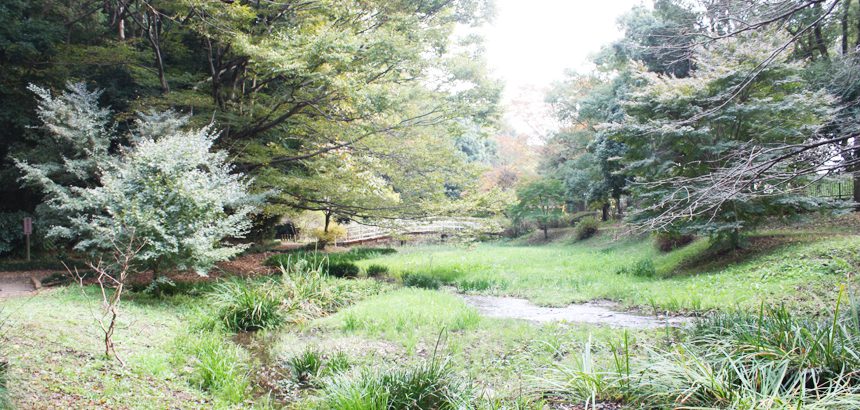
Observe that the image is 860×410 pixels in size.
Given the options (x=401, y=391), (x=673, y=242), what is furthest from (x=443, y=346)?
(x=673, y=242)

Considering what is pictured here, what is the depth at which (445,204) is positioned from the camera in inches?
464

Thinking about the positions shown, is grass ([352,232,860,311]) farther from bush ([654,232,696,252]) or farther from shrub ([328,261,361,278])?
shrub ([328,261,361,278])

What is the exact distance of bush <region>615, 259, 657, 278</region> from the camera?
1078cm

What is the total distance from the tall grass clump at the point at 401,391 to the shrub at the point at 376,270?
762 centimetres

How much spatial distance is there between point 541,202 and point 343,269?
14.3m

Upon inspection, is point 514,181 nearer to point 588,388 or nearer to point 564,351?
point 564,351

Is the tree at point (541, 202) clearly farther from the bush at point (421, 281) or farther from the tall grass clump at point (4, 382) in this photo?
the tall grass clump at point (4, 382)

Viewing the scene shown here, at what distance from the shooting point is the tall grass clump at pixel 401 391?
11.2 feet

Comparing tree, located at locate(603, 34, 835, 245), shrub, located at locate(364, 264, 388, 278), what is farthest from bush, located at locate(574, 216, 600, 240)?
shrub, located at locate(364, 264, 388, 278)

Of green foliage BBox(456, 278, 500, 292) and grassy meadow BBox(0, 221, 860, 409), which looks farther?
green foliage BBox(456, 278, 500, 292)

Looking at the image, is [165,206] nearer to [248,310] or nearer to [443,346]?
[248,310]

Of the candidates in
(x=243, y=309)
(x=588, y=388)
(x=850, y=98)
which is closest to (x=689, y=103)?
(x=850, y=98)

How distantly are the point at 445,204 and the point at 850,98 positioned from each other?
10.4 metres

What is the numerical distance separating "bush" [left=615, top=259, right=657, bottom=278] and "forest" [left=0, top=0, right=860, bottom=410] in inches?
3.0
